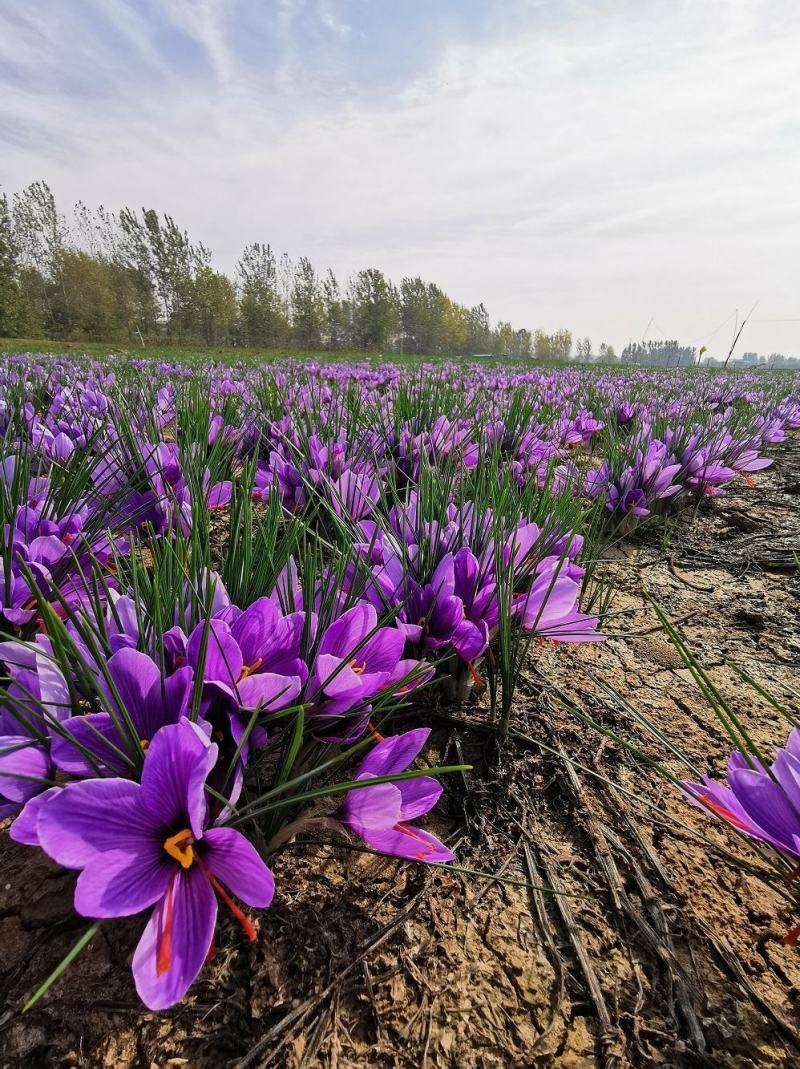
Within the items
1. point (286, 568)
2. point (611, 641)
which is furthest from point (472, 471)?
point (286, 568)

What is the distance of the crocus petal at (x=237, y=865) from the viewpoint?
1.72 feet

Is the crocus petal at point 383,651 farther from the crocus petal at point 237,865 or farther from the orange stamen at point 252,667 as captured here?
the crocus petal at point 237,865

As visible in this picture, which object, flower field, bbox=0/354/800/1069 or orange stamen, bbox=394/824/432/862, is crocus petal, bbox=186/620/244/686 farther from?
orange stamen, bbox=394/824/432/862

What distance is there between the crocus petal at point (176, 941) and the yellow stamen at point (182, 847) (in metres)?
0.03

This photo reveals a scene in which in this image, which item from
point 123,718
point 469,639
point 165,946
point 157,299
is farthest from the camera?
point 157,299

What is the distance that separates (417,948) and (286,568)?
0.56 metres

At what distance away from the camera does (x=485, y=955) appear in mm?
684

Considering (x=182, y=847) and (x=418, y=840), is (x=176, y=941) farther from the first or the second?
Result: (x=418, y=840)

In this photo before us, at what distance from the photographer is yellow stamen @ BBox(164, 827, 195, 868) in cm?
52

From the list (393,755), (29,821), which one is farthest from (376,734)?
(29,821)

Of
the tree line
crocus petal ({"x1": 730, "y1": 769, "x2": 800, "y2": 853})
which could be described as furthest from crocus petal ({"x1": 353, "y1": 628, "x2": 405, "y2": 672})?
the tree line

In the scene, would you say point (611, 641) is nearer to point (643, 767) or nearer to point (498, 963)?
point (643, 767)

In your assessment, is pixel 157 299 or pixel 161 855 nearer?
pixel 161 855

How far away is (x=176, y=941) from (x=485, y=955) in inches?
15.7
